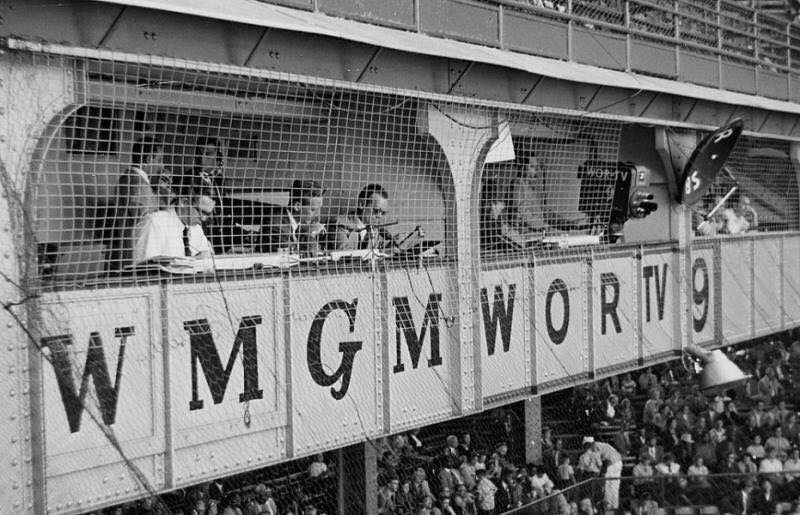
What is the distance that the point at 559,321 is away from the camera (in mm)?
12016

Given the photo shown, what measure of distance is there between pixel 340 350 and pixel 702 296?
7455 millimetres

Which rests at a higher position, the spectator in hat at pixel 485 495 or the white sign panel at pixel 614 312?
the white sign panel at pixel 614 312

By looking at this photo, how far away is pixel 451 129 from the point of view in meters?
10.2

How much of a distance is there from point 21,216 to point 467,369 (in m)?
5.18

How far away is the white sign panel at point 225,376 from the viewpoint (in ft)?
24.8

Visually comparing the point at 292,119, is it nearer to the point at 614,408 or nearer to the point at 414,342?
the point at 414,342

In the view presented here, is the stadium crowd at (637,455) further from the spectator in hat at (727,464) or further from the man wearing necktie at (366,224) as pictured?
the man wearing necktie at (366,224)

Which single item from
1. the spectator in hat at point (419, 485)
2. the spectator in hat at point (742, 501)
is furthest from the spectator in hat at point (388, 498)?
the spectator in hat at point (742, 501)


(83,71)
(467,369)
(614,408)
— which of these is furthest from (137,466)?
(614,408)

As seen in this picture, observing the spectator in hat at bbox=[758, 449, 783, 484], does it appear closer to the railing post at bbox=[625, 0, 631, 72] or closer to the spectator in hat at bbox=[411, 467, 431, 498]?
the spectator in hat at bbox=[411, 467, 431, 498]

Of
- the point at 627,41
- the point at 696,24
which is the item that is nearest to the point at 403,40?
the point at 627,41

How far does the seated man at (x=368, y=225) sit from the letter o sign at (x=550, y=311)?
230 centimetres

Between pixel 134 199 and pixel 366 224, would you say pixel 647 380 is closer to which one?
pixel 366 224

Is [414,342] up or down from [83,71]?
down
